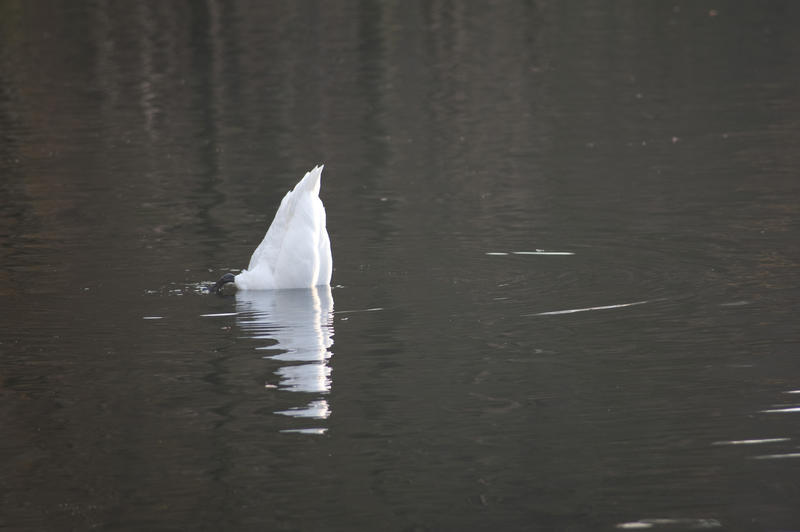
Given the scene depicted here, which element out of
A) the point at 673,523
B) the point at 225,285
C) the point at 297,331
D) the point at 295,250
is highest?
the point at 295,250

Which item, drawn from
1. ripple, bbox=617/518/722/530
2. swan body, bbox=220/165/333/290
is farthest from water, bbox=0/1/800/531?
swan body, bbox=220/165/333/290

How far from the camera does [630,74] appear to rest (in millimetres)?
30641

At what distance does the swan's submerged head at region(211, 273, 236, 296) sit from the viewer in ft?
44.2

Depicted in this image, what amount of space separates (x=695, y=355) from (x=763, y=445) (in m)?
2.20

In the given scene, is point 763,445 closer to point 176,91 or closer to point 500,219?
point 500,219

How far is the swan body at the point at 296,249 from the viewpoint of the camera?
43.6ft

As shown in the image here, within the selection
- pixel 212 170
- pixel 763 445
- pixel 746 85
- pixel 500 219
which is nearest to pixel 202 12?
pixel 746 85

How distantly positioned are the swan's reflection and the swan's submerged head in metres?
0.13

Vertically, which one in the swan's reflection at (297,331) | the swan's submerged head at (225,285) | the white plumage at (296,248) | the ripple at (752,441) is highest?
the white plumage at (296,248)

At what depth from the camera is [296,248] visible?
531 inches

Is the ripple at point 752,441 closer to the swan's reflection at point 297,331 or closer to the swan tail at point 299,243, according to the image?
the swan's reflection at point 297,331

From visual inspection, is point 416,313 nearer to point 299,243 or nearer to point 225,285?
point 299,243

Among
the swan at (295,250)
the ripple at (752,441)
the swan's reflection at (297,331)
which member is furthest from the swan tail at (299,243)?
the ripple at (752,441)

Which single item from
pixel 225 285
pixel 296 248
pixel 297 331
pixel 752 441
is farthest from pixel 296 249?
pixel 752 441
